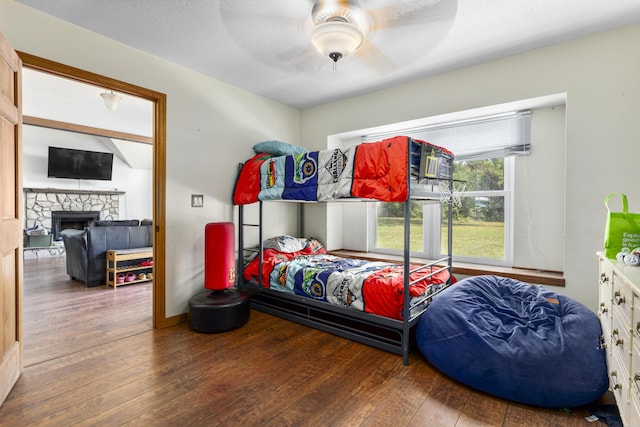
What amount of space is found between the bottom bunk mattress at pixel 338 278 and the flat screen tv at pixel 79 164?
20.3 ft

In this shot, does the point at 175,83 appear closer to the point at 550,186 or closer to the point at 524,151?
the point at 524,151

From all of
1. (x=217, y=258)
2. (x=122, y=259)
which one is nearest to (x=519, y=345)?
(x=217, y=258)

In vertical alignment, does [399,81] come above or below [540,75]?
above

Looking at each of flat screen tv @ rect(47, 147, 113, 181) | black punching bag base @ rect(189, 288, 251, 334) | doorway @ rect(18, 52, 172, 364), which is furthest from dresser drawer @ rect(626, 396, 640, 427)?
flat screen tv @ rect(47, 147, 113, 181)

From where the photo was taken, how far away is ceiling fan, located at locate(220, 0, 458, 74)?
1978 mm

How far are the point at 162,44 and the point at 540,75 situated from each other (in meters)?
3.21

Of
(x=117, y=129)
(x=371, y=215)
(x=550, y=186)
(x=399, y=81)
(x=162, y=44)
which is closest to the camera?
(x=162, y=44)

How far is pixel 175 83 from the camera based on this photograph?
118 inches

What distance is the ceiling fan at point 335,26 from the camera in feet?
6.49

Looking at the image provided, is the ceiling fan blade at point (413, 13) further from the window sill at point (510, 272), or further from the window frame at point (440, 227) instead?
the window sill at point (510, 272)

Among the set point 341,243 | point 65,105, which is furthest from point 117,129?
point 341,243

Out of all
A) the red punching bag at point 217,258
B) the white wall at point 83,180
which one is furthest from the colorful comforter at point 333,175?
the white wall at point 83,180

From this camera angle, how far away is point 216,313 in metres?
2.71

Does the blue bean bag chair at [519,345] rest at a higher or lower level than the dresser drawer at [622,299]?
→ lower
